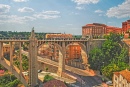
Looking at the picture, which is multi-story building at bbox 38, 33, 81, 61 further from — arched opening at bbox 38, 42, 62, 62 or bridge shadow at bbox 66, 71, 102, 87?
bridge shadow at bbox 66, 71, 102, 87

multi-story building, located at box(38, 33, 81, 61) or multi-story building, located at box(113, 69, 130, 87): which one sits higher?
multi-story building, located at box(38, 33, 81, 61)

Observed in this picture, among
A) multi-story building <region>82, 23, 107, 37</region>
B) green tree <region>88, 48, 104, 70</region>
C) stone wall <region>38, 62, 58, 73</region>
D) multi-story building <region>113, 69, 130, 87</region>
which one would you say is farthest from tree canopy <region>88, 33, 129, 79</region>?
multi-story building <region>82, 23, 107, 37</region>

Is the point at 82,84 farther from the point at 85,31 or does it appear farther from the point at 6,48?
the point at 85,31

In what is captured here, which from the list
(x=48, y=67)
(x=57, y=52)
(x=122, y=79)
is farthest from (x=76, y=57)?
(x=122, y=79)

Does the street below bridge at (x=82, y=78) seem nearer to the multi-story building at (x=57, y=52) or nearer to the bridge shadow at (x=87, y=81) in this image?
the bridge shadow at (x=87, y=81)

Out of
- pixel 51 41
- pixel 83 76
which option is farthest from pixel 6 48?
pixel 83 76

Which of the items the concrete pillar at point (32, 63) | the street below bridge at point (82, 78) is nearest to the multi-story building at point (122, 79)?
the street below bridge at point (82, 78)

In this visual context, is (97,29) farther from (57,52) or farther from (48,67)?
(48,67)

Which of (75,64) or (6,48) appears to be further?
(6,48)

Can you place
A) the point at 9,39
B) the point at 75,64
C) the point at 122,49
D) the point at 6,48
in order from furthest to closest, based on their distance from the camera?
1. the point at 6,48
2. the point at 75,64
3. the point at 122,49
4. the point at 9,39
